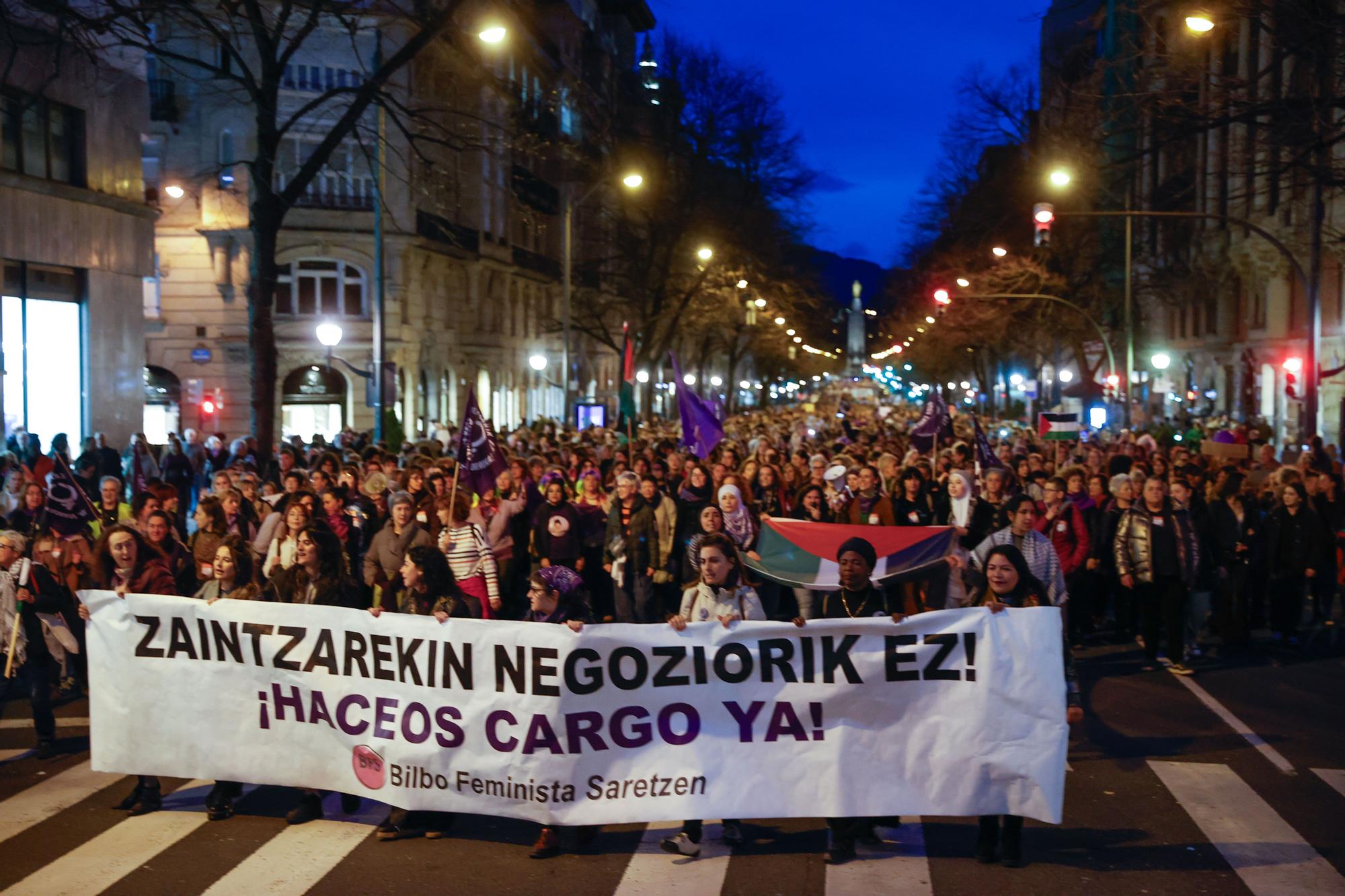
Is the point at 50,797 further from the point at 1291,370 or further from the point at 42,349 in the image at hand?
the point at 1291,370

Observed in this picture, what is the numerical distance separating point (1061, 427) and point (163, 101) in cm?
2819

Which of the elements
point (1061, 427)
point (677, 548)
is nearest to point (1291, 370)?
point (1061, 427)

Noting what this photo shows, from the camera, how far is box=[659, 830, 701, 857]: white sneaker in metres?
7.38

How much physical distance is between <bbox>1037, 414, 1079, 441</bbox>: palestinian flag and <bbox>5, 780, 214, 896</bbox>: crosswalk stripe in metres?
18.8

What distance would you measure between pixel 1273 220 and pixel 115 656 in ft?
126

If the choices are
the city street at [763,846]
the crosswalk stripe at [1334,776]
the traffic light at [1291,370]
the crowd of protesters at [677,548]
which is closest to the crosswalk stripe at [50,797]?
the city street at [763,846]

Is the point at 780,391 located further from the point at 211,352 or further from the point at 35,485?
the point at 35,485

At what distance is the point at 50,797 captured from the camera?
8.54m

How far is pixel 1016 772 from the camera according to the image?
7.04 meters

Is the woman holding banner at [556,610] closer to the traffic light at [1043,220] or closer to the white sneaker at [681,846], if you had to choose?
the white sneaker at [681,846]

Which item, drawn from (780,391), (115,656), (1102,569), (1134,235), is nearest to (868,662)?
(115,656)

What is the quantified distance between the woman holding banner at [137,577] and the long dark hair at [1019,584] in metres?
4.66

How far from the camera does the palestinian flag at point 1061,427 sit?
2517cm

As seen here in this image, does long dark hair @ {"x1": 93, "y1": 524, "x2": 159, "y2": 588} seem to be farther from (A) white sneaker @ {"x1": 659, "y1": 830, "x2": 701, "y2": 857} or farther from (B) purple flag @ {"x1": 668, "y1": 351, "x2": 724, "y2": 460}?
(B) purple flag @ {"x1": 668, "y1": 351, "x2": 724, "y2": 460}
